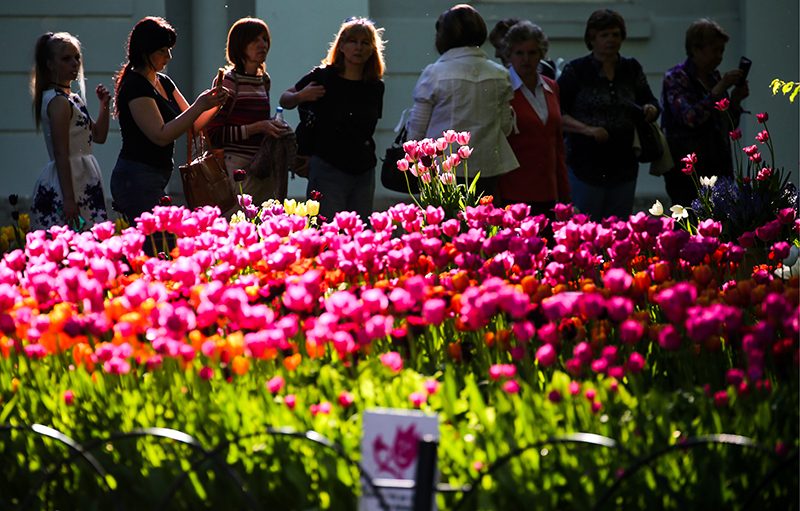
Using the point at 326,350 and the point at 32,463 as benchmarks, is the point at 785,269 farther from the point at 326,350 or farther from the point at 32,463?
the point at 32,463

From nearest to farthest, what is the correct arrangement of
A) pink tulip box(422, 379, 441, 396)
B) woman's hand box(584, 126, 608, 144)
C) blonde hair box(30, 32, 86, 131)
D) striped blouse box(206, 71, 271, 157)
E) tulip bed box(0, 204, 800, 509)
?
tulip bed box(0, 204, 800, 509) → pink tulip box(422, 379, 441, 396) → blonde hair box(30, 32, 86, 131) → striped blouse box(206, 71, 271, 157) → woman's hand box(584, 126, 608, 144)

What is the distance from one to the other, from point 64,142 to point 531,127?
2.25 meters

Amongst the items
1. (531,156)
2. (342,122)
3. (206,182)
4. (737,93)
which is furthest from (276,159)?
(737,93)

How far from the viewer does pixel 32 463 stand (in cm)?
132

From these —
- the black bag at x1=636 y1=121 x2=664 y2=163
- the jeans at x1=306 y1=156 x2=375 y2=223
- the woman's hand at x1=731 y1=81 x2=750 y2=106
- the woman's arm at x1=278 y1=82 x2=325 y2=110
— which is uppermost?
the woman's hand at x1=731 y1=81 x2=750 y2=106

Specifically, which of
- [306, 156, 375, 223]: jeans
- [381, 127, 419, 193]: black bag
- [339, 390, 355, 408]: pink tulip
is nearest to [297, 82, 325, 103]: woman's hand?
[306, 156, 375, 223]: jeans

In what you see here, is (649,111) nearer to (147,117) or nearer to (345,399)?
(147,117)

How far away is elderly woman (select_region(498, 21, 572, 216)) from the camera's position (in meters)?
4.11

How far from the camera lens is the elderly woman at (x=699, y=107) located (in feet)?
14.5

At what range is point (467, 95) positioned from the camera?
387 centimetres

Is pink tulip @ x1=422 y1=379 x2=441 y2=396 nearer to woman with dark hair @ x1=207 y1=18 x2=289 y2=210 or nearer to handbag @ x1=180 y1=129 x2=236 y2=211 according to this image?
handbag @ x1=180 y1=129 x2=236 y2=211

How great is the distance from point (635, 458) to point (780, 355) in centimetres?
46

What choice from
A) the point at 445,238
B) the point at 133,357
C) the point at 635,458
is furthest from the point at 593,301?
the point at 445,238

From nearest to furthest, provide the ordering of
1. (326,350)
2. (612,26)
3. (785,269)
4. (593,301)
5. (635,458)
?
(635,458) < (593,301) < (326,350) < (785,269) < (612,26)
